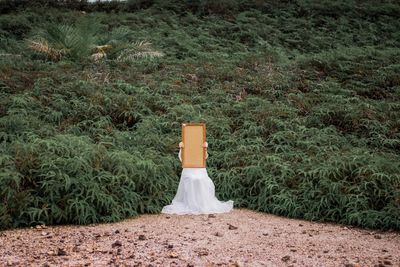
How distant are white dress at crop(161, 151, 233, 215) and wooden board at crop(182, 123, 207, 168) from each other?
9 cm

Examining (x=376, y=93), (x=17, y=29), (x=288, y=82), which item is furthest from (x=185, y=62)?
(x=17, y=29)

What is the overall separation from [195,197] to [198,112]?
2.99 m

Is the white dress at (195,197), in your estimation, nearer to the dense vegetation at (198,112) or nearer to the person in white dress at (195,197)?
the person in white dress at (195,197)

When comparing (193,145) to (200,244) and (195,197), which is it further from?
(200,244)

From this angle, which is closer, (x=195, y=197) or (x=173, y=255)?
(x=173, y=255)

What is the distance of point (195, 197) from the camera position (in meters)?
6.02

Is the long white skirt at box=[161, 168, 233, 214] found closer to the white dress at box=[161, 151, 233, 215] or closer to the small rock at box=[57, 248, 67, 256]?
the white dress at box=[161, 151, 233, 215]

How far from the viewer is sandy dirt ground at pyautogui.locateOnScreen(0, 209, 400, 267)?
4.15 metres

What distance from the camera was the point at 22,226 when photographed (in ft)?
16.8

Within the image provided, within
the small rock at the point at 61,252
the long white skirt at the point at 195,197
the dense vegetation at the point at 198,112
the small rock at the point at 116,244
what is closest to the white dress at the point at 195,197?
the long white skirt at the point at 195,197

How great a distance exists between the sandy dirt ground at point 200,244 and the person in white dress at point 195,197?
0.25 m

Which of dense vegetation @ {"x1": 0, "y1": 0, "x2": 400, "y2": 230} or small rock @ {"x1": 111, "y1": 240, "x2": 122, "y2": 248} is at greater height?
dense vegetation @ {"x1": 0, "y1": 0, "x2": 400, "y2": 230}

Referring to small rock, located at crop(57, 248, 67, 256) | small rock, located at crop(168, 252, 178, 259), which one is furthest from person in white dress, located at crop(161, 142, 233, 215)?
small rock, located at crop(57, 248, 67, 256)

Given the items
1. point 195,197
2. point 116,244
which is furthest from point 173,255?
point 195,197
